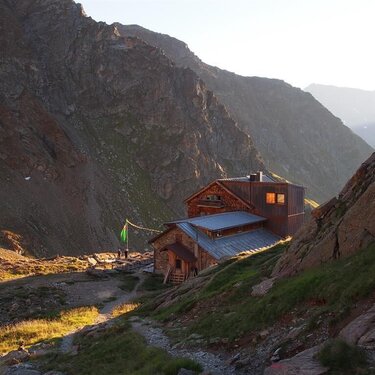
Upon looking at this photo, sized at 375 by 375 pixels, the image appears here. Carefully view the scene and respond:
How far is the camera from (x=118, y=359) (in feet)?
58.3

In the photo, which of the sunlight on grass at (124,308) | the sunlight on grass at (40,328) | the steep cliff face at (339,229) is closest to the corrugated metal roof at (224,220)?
the sunlight on grass at (124,308)

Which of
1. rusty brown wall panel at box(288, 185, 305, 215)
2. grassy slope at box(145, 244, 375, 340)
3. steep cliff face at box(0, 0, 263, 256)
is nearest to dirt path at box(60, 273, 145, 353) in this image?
grassy slope at box(145, 244, 375, 340)

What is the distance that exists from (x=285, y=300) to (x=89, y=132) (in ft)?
307

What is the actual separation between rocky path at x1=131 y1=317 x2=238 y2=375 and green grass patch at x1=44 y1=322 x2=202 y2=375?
34cm

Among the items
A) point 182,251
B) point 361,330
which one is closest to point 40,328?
point 182,251

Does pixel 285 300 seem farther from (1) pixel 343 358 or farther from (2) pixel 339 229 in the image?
(1) pixel 343 358

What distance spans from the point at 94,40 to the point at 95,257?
70.8 meters

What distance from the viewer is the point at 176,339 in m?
18.2

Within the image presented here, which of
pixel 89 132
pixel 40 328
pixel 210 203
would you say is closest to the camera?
pixel 40 328

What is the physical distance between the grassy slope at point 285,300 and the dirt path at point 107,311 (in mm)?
5494

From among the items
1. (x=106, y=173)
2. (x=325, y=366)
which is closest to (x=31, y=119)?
(x=106, y=173)

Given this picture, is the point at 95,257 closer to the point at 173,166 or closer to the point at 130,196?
the point at 130,196

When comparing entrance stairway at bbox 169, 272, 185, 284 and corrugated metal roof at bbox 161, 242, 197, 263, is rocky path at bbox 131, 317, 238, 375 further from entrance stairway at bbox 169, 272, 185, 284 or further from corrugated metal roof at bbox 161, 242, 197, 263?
entrance stairway at bbox 169, 272, 185, 284

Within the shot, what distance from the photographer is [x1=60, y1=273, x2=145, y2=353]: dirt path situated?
23.2 m
